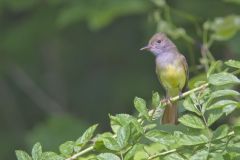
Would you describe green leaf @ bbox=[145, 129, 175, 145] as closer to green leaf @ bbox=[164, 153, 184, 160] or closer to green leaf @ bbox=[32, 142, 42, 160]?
green leaf @ bbox=[164, 153, 184, 160]

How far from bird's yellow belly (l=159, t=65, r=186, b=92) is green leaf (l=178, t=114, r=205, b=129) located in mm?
1257

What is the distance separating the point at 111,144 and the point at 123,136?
54 mm

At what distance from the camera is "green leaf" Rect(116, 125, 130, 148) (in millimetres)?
2787

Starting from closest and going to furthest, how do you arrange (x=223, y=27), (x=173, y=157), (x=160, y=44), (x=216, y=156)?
(x=216, y=156), (x=173, y=157), (x=223, y=27), (x=160, y=44)

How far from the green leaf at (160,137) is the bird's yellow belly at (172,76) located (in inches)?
50.1

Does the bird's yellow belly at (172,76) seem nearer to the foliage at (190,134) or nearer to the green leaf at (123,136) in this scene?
the foliage at (190,134)

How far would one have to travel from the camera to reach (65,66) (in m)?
8.75

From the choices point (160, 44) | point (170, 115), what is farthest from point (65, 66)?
point (170, 115)

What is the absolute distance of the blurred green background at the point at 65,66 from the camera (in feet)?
26.0

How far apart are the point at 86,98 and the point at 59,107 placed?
54cm

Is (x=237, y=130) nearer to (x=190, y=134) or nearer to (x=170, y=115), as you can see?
(x=190, y=134)

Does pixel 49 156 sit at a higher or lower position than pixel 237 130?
higher

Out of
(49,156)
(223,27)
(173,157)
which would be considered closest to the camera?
(173,157)

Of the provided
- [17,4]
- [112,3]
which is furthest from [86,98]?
[112,3]
